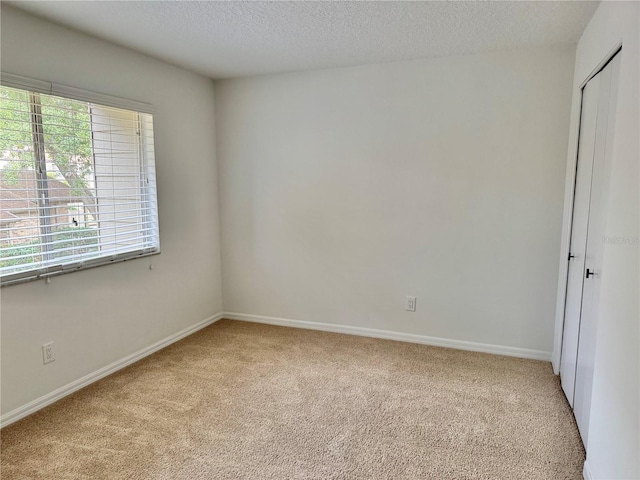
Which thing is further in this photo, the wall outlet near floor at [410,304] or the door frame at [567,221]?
the wall outlet near floor at [410,304]

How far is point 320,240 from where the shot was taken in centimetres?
367

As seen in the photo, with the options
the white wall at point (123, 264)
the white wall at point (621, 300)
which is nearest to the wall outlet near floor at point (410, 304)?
the white wall at point (621, 300)

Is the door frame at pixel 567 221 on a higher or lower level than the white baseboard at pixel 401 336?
higher

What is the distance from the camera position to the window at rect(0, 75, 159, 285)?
227 cm

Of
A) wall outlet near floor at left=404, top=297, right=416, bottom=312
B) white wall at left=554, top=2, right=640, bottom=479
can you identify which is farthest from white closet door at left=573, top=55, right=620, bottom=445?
wall outlet near floor at left=404, top=297, right=416, bottom=312

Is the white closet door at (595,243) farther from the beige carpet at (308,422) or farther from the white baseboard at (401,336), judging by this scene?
the white baseboard at (401,336)

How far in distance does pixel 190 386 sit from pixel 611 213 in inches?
100

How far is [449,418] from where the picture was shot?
7.70 ft

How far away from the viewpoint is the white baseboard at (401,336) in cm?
317

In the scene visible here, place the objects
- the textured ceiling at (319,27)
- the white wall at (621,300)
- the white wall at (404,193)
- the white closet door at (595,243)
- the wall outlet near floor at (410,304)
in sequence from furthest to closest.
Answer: the wall outlet near floor at (410,304)
the white wall at (404,193)
the textured ceiling at (319,27)
the white closet door at (595,243)
the white wall at (621,300)

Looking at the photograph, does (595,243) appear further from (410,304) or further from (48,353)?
(48,353)

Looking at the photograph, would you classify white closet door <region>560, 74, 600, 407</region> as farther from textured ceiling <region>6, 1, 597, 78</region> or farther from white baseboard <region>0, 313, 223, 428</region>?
white baseboard <region>0, 313, 223, 428</region>

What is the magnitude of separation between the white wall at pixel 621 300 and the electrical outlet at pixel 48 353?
2906mm

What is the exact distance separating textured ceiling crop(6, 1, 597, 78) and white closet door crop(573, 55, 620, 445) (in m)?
0.56
